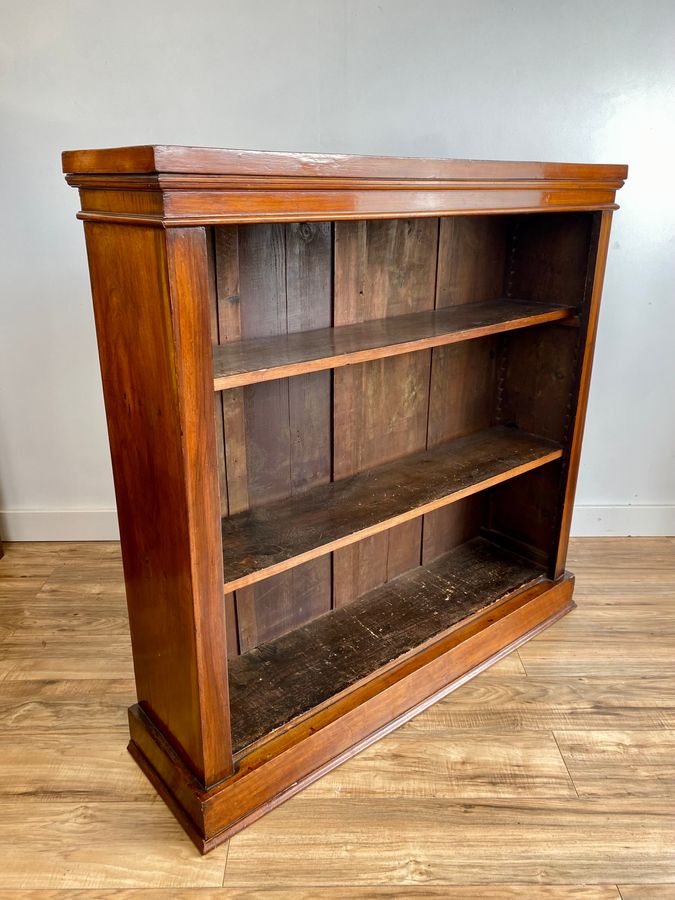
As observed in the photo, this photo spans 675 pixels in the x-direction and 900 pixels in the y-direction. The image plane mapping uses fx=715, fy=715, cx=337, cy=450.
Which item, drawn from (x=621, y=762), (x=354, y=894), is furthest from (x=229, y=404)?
(x=621, y=762)

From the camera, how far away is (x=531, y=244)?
6.62 feet

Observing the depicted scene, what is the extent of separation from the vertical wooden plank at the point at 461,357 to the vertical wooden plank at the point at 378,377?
0.05 meters

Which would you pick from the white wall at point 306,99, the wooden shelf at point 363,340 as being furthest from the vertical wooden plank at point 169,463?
the white wall at point 306,99

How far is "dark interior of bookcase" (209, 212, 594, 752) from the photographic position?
1551 millimetres

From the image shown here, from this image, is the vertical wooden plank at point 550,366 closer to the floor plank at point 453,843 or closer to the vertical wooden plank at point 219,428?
the floor plank at point 453,843

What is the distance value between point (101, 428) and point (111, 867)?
146 centimetres

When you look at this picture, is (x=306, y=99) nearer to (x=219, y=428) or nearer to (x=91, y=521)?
(x=219, y=428)

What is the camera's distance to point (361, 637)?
1881mm

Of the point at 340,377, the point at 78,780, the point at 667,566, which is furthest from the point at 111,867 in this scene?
the point at 667,566

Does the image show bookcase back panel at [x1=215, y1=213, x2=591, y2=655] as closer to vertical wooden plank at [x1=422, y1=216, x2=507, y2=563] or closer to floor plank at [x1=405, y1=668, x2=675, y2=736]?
vertical wooden plank at [x1=422, y1=216, x2=507, y2=563]

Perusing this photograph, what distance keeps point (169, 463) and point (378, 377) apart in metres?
0.79

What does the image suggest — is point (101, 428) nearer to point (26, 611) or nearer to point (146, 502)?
point (26, 611)

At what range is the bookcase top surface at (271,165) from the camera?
1021 millimetres

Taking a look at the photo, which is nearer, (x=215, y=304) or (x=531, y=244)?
(x=215, y=304)
